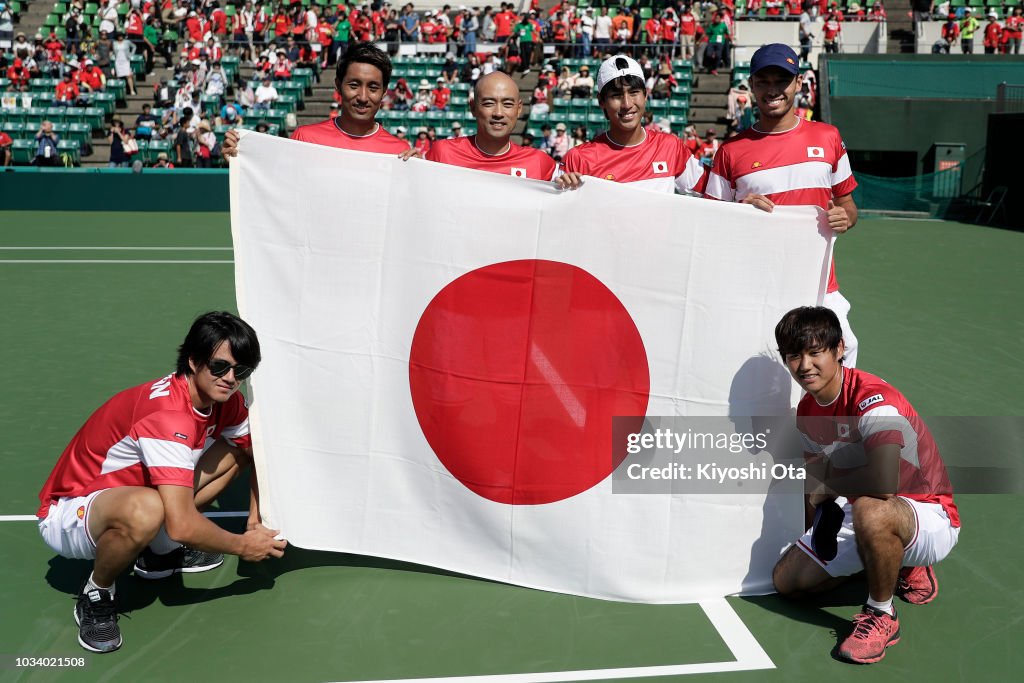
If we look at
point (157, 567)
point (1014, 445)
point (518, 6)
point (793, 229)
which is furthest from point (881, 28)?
point (157, 567)

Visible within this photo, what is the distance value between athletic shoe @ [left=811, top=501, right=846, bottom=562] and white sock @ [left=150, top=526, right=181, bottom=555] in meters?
2.87

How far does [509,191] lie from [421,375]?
939mm

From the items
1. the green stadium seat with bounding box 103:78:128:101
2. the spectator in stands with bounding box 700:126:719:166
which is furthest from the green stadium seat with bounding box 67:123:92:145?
the spectator in stands with bounding box 700:126:719:166

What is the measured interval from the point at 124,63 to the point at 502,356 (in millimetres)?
25624

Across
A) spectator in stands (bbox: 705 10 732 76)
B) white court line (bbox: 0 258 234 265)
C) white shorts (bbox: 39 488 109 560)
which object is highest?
spectator in stands (bbox: 705 10 732 76)

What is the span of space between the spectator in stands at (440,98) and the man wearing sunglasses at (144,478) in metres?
20.8

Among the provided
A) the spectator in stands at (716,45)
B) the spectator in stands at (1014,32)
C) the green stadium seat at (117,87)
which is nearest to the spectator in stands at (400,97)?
the green stadium seat at (117,87)

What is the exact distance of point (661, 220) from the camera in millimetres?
4141

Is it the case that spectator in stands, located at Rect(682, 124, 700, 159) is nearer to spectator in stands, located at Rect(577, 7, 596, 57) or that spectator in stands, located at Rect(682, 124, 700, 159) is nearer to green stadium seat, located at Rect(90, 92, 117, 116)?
spectator in stands, located at Rect(577, 7, 596, 57)

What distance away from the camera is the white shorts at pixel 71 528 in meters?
3.80

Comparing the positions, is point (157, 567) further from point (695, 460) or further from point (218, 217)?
point (218, 217)

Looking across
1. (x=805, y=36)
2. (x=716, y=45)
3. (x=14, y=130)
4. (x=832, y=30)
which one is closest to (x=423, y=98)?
(x=716, y=45)

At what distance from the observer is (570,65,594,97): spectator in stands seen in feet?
78.4

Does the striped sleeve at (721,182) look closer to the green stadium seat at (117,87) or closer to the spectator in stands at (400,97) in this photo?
the spectator in stands at (400,97)
